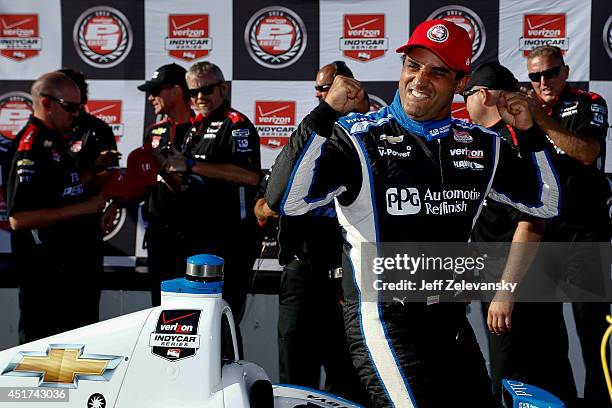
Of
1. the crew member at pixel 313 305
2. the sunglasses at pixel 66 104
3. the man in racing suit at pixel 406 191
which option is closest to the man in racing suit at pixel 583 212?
the crew member at pixel 313 305

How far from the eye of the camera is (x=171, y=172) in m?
4.61

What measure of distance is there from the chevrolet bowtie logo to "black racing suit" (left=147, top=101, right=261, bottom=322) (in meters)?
2.44

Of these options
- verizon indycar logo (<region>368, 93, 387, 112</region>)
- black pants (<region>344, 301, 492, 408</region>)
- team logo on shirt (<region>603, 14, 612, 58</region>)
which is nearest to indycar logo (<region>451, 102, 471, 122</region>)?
verizon indycar logo (<region>368, 93, 387, 112</region>)

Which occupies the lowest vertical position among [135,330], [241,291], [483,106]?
[241,291]

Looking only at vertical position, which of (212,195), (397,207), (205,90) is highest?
(205,90)

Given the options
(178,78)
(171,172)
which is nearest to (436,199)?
(171,172)

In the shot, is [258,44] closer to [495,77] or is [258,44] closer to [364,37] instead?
[364,37]

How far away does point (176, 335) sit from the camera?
2.17m

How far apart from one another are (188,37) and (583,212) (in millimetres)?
2527

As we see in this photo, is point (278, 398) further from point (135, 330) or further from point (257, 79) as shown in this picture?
point (257, 79)

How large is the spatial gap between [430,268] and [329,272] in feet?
5.11

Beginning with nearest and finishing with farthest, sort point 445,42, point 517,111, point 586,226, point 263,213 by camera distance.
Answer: point 445,42
point 517,111
point 263,213
point 586,226

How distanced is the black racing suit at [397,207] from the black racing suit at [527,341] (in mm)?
1457

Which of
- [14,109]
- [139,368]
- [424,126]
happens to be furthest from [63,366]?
[14,109]
